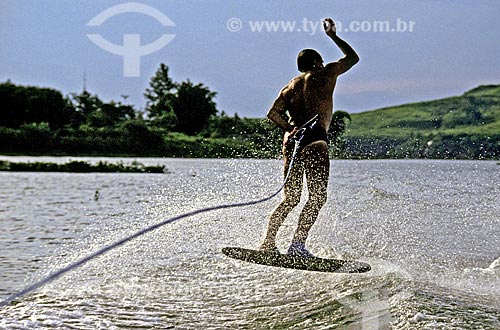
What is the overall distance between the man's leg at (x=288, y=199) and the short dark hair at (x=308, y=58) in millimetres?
915

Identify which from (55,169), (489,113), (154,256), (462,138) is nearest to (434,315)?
(154,256)

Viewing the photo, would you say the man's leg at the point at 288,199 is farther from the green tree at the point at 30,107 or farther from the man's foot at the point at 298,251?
the green tree at the point at 30,107

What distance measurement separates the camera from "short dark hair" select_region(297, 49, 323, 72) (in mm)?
6711

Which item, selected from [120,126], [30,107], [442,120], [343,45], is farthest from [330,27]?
[442,120]

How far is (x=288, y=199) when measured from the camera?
6.74 metres

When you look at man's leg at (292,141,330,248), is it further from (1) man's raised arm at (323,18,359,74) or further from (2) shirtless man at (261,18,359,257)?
(1) man's raised arm at (323,18,359,74)

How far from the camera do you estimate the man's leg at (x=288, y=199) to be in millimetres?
6738

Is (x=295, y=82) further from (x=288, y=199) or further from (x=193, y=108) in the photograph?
(x=193, y=108)

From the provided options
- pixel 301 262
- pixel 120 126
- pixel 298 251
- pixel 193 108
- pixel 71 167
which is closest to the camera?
pixel 301 262

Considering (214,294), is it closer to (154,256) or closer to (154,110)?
Result: (154,256)

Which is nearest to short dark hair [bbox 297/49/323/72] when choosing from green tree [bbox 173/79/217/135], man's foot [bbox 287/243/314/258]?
man's foot [bbox 287/243/314/258]

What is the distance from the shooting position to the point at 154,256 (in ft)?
26.2

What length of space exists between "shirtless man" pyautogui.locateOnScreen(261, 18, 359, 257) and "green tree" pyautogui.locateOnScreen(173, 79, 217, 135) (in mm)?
68690

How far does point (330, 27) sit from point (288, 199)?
1.78m
